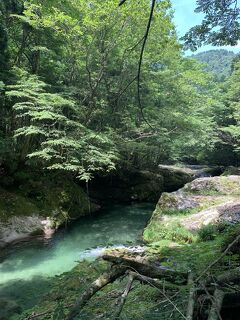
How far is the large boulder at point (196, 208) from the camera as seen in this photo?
436 inches

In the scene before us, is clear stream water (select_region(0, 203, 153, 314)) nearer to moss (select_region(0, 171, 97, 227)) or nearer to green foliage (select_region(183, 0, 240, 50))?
moss (select_region(0, 171, 97, 227))

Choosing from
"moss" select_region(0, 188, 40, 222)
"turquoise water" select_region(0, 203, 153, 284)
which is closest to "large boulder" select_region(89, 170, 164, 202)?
"turquoise water" select_region(0, 203, 153, 284)

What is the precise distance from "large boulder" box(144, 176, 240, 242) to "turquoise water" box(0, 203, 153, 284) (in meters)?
1.14

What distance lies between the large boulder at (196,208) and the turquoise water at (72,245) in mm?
1145

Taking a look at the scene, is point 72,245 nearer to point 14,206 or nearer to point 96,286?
point 14,206

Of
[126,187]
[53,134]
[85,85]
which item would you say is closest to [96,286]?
[53,134]

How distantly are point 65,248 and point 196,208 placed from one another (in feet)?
17.3

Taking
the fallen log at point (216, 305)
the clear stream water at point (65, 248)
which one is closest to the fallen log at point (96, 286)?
the fallen log at point (216, 305)

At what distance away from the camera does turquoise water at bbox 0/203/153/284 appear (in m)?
9.29

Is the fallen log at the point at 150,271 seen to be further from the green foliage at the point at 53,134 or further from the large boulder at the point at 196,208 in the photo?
the green foliage at the point at 53,134

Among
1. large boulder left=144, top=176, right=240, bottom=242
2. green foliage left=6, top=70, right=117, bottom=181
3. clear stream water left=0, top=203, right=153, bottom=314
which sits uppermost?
green foliage left=6, top=70, right=117, bottom=181

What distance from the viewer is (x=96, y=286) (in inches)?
117

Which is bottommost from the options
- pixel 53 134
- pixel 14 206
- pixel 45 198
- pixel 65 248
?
pixel 65 248

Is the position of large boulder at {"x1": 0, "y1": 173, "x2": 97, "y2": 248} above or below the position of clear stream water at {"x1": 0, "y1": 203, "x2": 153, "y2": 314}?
above
